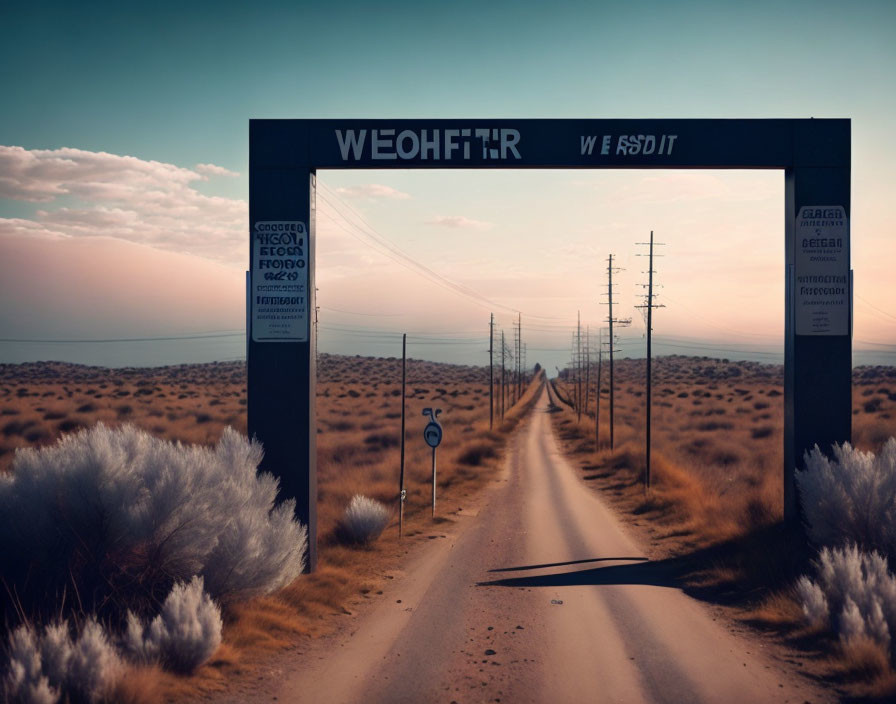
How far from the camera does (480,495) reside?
24.0 metres

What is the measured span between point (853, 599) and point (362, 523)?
9.58 metres

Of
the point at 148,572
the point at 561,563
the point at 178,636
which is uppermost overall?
the point at 148,572

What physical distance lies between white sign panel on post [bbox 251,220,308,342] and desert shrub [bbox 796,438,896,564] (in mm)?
9223

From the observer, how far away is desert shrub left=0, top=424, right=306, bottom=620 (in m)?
8.20

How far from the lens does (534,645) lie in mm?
8578

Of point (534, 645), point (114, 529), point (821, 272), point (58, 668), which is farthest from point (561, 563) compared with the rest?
point (58, 668)

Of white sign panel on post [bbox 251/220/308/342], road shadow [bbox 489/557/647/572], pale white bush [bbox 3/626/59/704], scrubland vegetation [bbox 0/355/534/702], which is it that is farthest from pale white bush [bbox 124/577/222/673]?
road shadow [bbox 489/557/647/572]

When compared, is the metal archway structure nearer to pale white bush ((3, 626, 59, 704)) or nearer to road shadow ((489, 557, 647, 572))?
road shadow ((489, 557, 647, 572))

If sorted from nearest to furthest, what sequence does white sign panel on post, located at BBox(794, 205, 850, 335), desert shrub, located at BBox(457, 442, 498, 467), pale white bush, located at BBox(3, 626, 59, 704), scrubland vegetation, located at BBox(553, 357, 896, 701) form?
1. pale white bush, located at BBox(3, 626, 59, 704)
2. scrubland vegetation, located at BBox(553, 357, 896, 701)
3. white sign panel on post, located at BBox(794, 205, 850, 335)
4. desert shrub, located at BBox(457, 442, 498, 467)

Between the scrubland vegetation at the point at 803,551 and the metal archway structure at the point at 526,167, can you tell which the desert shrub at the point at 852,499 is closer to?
the scrubland vegetation at the point at 803,551

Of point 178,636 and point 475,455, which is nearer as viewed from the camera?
point 178,636

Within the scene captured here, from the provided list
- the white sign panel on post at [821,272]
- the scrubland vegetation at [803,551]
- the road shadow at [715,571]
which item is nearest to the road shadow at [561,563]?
the road shadow at [715,571]

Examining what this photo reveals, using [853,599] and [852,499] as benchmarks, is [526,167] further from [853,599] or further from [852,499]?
[853,599]

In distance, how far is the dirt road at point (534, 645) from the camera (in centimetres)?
713
